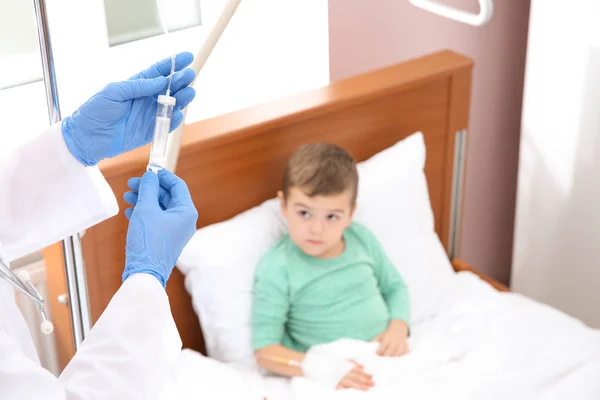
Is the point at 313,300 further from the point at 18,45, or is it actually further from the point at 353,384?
the point at 18,45

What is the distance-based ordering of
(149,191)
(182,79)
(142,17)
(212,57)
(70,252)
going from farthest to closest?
(212,57) → (142,17) → (70,252) → (182,79) → (149,191)

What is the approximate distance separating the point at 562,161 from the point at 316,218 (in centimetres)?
82

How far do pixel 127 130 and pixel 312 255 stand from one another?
641 mm

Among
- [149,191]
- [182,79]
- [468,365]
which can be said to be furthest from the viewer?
[468,365]

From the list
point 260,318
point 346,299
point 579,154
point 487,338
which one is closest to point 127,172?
point 260,318

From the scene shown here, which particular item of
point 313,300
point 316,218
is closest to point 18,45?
point 316,218

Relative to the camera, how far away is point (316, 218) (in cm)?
174

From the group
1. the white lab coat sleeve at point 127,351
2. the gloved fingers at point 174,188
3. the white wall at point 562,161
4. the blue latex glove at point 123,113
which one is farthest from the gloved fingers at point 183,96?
the white wall at point 562,161

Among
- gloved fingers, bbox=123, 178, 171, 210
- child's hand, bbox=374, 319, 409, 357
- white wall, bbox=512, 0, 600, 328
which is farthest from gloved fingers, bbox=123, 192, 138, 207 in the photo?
white wall, bbox=512, 0, 600, 328

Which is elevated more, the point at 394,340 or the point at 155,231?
the point at 155,231

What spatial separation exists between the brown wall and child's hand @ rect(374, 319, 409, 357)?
0.73m

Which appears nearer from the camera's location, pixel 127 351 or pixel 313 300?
pixel 127 351

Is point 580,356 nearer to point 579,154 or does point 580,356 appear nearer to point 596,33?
point 579,154

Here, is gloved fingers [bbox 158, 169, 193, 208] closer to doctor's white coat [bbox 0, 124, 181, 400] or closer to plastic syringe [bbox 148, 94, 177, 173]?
plastic syringe [bbox 148, 94, 177, 173]
